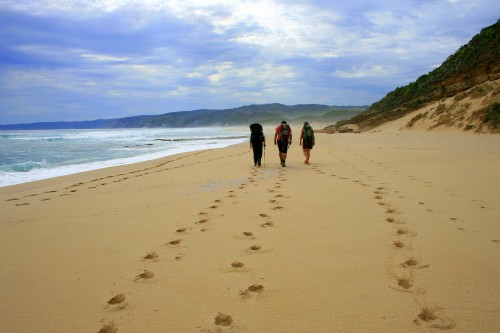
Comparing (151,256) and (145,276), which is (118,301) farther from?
(151,256)

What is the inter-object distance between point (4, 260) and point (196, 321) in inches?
110

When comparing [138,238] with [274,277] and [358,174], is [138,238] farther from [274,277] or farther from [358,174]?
[358,174]

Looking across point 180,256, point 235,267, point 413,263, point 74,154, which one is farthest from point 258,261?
point 74,154

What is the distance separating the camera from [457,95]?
2711cm

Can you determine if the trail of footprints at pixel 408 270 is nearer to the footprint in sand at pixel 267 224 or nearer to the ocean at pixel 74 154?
the footprint in sand at pixel 267 224

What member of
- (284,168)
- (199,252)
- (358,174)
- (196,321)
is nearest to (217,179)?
(284,168)

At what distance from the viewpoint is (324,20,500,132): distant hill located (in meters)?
23.2

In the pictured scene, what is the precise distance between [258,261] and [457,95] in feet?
92.8

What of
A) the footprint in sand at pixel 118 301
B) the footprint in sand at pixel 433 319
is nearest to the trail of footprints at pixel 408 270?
the footprint in sand at pixel 433 319

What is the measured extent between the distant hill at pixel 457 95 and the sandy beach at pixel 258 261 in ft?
59.6

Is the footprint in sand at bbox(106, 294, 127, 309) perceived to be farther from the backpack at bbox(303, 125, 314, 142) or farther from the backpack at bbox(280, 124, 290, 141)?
the backpack at bbox(303, 125, 314, 142)

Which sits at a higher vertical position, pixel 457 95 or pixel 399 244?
pixel 457 95

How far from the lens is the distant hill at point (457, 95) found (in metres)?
23.2

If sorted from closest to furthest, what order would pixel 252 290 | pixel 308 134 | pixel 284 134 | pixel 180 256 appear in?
pixel 252 290 → pixel 180 256 → pixel 284 134 → pixel 308 134
